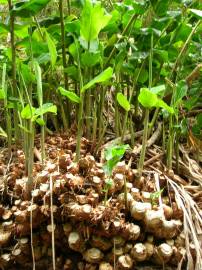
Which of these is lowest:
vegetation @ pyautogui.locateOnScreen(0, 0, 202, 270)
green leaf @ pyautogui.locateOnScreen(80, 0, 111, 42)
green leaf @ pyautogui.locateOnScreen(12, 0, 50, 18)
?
vegetation @ pyautogui.locateOnScreen(0, 0, 202, 270)

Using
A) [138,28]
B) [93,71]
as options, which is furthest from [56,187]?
[138,28]

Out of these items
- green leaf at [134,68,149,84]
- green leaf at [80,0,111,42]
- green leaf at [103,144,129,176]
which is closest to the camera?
green leaf at [103,144,129,176]

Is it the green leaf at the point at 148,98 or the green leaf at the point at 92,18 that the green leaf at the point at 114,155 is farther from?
the green leaf at the point at 92,18

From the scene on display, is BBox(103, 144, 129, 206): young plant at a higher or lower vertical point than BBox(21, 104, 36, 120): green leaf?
lower

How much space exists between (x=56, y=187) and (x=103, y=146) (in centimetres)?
27

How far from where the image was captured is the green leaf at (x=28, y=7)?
829 millimetres

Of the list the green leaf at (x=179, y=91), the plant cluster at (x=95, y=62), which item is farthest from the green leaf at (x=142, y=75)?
the green leaf at (x=179, y=91)

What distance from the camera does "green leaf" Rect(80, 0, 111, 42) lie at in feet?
2.88

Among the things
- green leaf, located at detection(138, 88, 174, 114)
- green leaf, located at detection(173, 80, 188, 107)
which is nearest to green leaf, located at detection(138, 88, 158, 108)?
green leaf, located at detection(138, 88, 174, 114)

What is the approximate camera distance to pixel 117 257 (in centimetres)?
77

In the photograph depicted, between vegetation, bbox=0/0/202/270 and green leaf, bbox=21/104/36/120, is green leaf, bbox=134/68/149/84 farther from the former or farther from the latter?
green leaf, bbox=21/104/36/120

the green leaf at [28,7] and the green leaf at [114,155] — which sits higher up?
the green leaf at [28,7]

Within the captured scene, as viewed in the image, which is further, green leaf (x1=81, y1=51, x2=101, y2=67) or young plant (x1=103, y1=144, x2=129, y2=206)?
green leaf (x1=81, y1=51, x2=101, y2=67)

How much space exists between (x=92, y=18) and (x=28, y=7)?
15cm
